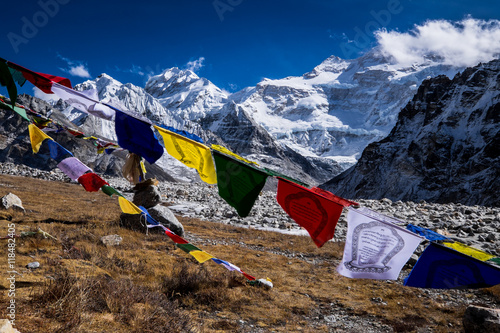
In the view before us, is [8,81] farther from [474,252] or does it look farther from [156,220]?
[474,252]

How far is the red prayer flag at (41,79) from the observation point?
4793mm

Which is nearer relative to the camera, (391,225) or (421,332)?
(391,225)

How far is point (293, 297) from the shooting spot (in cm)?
670

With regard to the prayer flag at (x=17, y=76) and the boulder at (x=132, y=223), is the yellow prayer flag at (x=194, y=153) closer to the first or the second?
the prayer flag at (x=17, y=76)

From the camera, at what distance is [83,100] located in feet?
17.3

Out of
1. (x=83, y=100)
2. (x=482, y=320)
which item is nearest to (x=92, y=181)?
(x=83, y=100)

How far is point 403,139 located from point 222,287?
83.9 meters

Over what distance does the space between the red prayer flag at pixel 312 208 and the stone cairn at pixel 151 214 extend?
268 inches

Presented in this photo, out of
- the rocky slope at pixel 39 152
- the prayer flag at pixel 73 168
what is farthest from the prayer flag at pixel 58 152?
the rocky slope at pixel 39 152

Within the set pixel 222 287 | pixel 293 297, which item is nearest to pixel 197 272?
pixel 222 287

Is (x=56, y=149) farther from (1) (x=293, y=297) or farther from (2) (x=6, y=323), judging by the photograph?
(1) (x=293, y=297)

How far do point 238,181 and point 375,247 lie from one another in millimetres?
2545

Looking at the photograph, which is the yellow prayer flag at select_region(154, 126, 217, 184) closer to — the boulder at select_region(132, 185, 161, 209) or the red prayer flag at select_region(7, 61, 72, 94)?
the red prayer flag at select_region(7, 61, 72, 94)

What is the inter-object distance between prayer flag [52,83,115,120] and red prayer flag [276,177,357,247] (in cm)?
370
